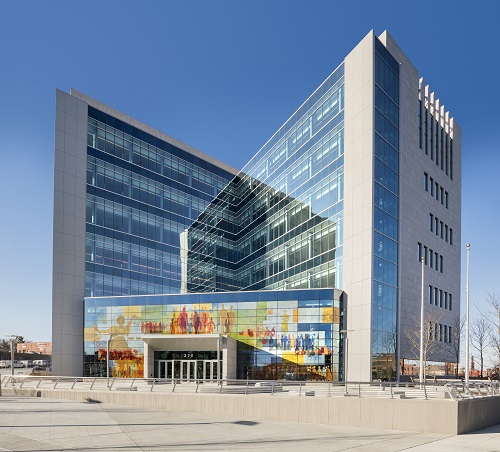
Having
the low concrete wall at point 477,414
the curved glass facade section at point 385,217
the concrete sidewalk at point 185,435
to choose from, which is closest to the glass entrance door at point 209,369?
the curved glass facade section at point 385,217

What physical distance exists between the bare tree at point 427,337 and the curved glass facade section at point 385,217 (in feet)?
12.2

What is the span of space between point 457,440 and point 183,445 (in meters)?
10.3

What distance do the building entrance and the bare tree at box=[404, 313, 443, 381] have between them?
1821cm

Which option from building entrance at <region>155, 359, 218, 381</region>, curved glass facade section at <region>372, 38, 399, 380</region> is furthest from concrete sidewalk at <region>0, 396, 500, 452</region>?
building entrance at <region>155, 359, 218, 381</region>

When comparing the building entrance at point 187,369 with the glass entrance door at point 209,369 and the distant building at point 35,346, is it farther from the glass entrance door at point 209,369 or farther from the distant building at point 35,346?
the distant building at point 35,346

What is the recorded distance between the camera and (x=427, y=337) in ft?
184

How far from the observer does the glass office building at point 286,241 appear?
166 feet

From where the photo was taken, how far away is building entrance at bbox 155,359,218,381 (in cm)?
5406

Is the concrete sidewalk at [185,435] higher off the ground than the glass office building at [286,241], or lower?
lower

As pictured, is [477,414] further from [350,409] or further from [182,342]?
[182,342]

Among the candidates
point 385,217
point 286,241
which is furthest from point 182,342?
point 385,217

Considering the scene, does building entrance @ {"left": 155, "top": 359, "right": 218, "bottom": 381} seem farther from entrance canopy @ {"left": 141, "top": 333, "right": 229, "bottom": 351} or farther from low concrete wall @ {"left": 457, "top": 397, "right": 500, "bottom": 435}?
low concrete wall @ {"left": 457, "top": 397, "right": 500, "bottom": 435}

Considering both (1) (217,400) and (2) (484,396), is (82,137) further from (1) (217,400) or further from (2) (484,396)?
(2) (484,396)

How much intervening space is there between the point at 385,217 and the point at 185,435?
1355 inches
